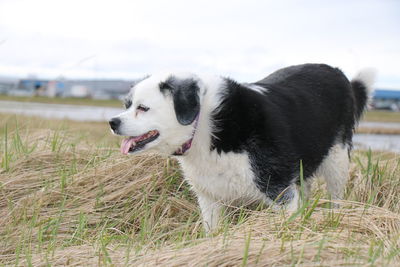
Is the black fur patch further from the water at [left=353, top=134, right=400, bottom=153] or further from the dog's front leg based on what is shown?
the water at [left=353, top=134, right=400, bottom=153]

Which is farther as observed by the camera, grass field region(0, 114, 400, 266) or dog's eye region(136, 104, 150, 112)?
dog's eye region(136, 104, 150, 112)

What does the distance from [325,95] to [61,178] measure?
2356mm

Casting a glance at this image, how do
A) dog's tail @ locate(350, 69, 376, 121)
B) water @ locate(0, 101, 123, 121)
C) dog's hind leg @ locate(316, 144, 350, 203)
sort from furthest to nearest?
water @ locate(0, 101, 123, 121), dog's tail @ locate(350, 69, 376, 121), dog's hind leg @ locate(316, 144, 350, 203)

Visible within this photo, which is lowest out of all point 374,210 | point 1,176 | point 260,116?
point 1,176

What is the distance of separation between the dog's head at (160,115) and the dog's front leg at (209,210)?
22.2 inches

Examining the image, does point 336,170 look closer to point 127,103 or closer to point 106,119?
point 127,103

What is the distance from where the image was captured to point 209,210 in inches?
165

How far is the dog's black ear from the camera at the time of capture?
369 centimetres

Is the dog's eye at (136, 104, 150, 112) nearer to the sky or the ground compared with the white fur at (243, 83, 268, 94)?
nearer to the ground

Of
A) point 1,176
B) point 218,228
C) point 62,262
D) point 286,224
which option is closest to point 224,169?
point 218,228

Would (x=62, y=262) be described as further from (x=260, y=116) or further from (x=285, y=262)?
(x=260, y=116)

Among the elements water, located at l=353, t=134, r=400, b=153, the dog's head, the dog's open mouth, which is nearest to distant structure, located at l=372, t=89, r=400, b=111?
water, located at l=353, t=134, r=400, b=153

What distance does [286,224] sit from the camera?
3.29 meters

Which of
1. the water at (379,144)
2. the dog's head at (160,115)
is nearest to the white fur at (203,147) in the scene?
the dog's head at (160,115)
